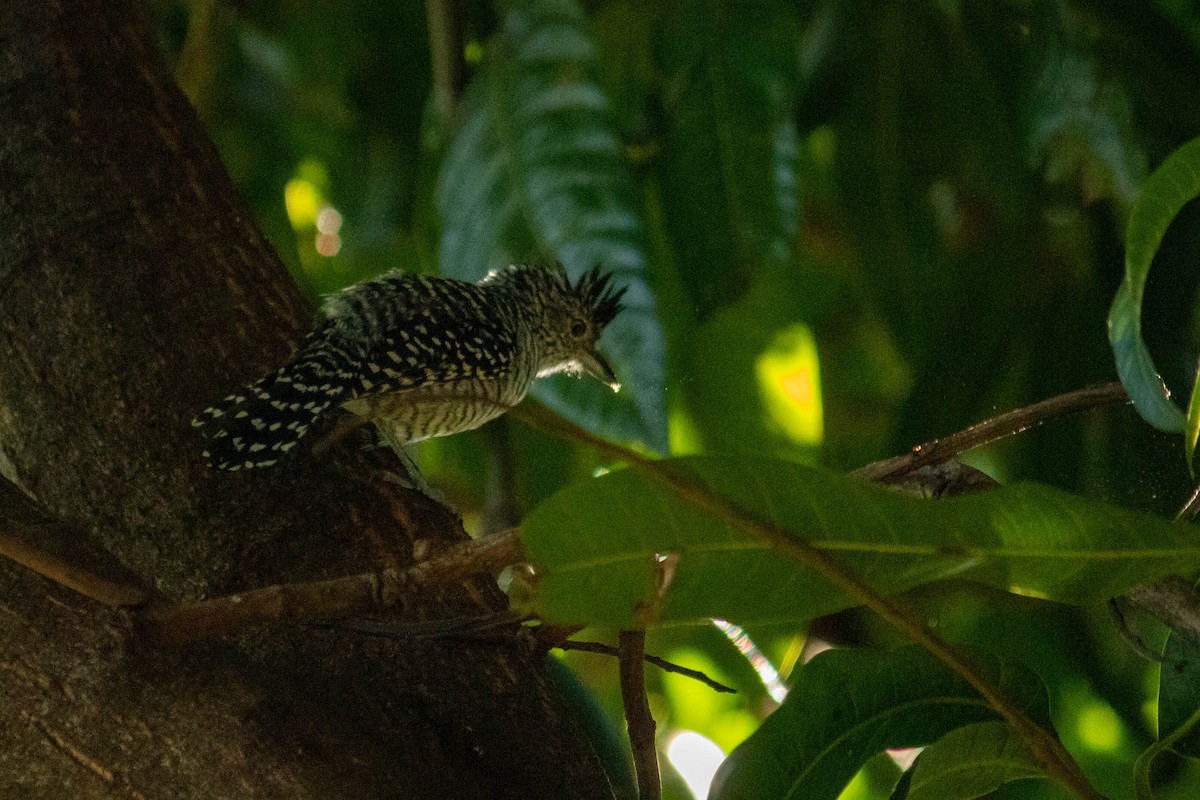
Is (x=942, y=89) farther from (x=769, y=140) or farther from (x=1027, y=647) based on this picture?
(x=1027, y=647)

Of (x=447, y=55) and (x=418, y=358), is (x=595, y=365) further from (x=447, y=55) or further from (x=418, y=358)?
(x=447, y=55)

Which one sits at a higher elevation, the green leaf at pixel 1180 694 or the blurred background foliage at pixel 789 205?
the blurred background foliage at pixel 789 205

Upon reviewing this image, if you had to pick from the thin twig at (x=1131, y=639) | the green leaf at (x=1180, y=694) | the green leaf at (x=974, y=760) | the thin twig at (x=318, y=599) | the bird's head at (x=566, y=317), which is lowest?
the green leaf at (x=974, y=760)

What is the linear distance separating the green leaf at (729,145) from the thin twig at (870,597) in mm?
1080

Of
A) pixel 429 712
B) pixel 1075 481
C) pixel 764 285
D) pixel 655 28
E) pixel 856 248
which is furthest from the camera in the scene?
pixel 764 285

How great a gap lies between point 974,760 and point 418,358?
1787mm

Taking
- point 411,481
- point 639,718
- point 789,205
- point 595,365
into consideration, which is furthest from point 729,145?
point 595,365

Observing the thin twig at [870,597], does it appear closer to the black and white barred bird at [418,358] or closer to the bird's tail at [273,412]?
the black and white barred bird at [418,358]

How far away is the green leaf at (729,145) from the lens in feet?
7.77

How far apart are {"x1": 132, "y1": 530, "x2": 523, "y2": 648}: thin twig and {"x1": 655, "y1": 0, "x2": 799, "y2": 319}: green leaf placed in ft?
3.51

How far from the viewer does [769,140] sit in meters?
2.45

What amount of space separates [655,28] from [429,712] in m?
1.67

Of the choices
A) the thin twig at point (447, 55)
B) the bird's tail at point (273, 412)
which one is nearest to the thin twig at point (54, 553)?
the bird's tail at point (273, 412)

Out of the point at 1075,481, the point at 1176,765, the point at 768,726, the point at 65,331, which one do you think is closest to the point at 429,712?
the point at 768,726
